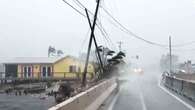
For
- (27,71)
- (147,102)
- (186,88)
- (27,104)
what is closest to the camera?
(147,102)

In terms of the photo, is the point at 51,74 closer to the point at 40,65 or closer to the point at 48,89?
the point at 40,65

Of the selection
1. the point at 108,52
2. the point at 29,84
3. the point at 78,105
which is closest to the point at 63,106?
the point at 78,105

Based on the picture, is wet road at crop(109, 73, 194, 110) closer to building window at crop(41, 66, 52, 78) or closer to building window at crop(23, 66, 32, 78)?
building window at crop(41, 66, 52, 78)

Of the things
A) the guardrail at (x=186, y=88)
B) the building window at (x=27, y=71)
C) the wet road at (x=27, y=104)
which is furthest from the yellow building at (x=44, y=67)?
the guardrail at (x=186, y=88)

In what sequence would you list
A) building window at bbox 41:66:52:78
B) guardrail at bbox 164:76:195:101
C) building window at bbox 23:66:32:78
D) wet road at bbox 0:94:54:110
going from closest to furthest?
guardrail at bbox 164:76:195:101 → wet road at bbox 0:94:54:110 → building window at bbox 23:66:32:78 → building window at bbox 41:66:52:78

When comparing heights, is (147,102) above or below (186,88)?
below

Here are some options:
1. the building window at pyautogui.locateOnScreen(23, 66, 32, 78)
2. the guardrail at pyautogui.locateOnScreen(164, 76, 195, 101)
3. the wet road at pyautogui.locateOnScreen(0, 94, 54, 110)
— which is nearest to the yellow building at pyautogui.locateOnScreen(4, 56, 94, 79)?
the building window at pyautogui.locateOnScreen(23, 66, 32, 78)

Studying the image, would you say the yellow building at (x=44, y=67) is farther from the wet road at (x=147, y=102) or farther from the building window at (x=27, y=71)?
the wet road at (x=147, y=102)

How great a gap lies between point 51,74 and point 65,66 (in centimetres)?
407

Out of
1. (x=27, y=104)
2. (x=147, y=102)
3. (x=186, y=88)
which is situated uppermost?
(x=186, y=88)

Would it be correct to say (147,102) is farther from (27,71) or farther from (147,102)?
(27,71)

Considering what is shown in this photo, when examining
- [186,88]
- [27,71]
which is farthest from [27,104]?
[27,71]

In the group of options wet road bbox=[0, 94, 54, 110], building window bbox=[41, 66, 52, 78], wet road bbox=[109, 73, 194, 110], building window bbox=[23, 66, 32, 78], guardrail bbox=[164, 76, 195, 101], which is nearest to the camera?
wet road bbox=[109, 73, 194, 110]

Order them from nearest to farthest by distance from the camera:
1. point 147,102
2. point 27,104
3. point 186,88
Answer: point 147,102 → point 186,88 → point 27,104
